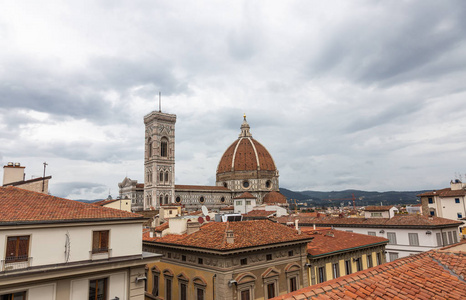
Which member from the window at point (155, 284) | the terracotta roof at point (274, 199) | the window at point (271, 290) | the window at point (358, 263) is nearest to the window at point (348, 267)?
the window at point (358, 263)

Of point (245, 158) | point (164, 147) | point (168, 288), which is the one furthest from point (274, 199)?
point (168, 288)

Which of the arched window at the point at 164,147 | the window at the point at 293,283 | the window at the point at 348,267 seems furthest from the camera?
the arched window at the point at 164,147

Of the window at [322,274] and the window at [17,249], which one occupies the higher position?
the window at [17,249]

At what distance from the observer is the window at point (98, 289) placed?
12.7 metres

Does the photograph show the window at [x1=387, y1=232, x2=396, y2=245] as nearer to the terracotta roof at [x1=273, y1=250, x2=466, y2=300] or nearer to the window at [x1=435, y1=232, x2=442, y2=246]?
the window at [x1=435, y1=232, x2=442, y2=246]

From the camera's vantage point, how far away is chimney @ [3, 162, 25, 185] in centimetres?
2364

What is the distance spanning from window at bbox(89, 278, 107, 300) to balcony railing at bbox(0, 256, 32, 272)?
101 inches

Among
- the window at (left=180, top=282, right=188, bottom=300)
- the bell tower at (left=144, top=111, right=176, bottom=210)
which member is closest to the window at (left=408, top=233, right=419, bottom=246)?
the window at (left=180, top=282, right=188, bottom=300)

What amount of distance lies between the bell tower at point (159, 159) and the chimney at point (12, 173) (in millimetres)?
77851

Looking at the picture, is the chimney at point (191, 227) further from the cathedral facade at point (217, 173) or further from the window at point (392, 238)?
the cathedral facade at point (217, 173)

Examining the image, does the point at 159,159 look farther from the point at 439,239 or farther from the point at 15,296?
the point at 15,296

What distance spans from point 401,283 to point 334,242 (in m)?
15.8

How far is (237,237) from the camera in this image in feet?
62.0

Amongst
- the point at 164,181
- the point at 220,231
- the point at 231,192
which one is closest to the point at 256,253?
the point at 220,231
